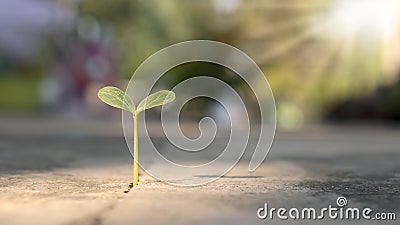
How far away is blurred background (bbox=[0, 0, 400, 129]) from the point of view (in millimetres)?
7496

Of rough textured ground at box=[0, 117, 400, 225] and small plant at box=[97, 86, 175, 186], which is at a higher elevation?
small plant at box=[97, 86, 175, 186]

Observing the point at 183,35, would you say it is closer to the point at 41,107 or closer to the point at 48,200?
the point at 41,107

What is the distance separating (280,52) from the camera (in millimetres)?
8125

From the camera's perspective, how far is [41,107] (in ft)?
31.3

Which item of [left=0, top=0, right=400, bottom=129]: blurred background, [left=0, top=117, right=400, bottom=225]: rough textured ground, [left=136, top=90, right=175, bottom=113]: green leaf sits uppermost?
[left=0, top=0, right=400, bottom=129]: blurred background

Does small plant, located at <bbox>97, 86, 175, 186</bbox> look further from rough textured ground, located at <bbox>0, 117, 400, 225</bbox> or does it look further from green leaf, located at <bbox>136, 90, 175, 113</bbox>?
rough textured ground, located at <bbox>0, 117, 400, 225</bbox>

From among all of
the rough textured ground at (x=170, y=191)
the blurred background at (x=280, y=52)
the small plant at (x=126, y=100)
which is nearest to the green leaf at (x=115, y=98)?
the small plant at (x=126, y=100)

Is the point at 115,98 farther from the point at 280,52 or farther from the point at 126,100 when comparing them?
the point at 280,52

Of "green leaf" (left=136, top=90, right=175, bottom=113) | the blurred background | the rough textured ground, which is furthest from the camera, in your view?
the blurred background

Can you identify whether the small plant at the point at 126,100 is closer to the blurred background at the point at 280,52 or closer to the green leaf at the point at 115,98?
the green leaf at the point at 115,98

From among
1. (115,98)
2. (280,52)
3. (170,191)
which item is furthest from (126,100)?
(280,52)

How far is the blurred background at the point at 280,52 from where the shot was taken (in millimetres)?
7496

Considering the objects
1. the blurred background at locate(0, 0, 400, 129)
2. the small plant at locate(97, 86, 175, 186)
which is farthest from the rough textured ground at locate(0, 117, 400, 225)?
the blurred background at locate(0, 0, 400, 129)

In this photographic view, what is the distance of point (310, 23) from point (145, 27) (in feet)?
10.8
